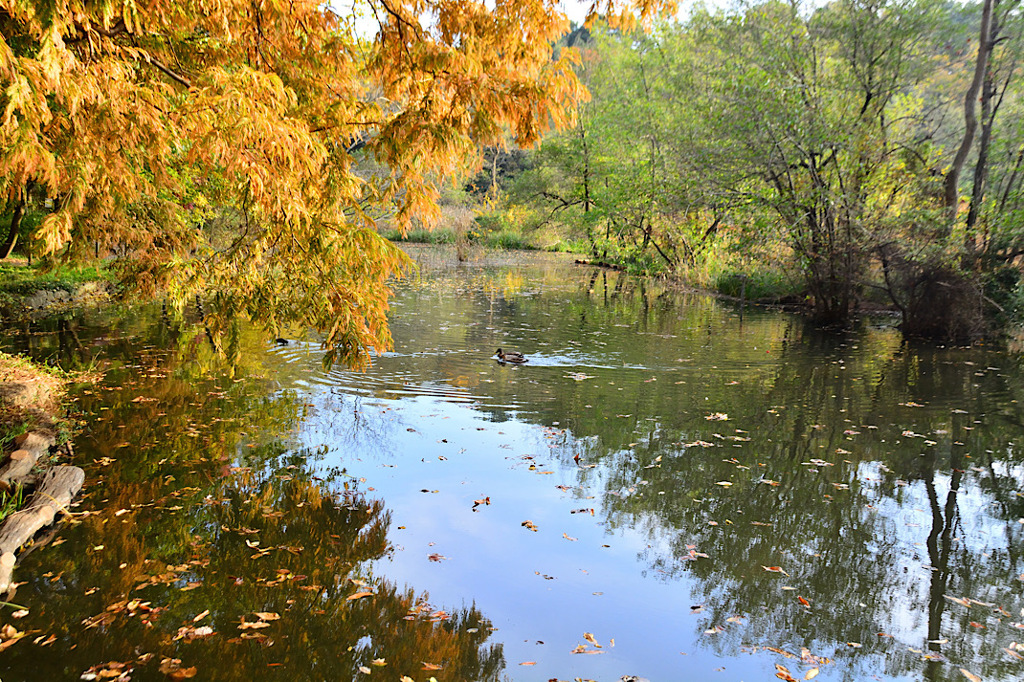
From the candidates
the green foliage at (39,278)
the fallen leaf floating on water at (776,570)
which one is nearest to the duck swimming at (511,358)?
the fallen leaf floating on water at (776,570)

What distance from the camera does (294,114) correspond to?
5957 millimetres

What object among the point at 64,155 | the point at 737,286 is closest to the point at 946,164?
the point at 737,286

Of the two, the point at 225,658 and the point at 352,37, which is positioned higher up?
the point at 352,37

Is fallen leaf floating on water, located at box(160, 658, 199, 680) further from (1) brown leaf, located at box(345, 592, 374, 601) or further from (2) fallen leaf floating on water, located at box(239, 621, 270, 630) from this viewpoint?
(1) brown leaf, located at box(345, 592, 374, 601)

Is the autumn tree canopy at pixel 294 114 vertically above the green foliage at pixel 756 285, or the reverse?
the autumn tree canopy at pixel 294 114

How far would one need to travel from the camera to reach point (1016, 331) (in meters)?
14.9

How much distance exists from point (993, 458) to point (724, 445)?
286 centimetres

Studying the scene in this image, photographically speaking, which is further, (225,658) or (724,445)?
(724,445)

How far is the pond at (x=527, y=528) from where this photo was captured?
13.2ft

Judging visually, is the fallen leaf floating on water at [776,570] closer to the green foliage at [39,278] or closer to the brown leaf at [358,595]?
the brown leaf at [358,595]

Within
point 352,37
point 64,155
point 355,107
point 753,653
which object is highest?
point 352,37

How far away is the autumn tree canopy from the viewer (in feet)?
15.1

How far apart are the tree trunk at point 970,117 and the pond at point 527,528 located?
502 centimetres

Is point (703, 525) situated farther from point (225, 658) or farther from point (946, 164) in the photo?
point (946, 164)
